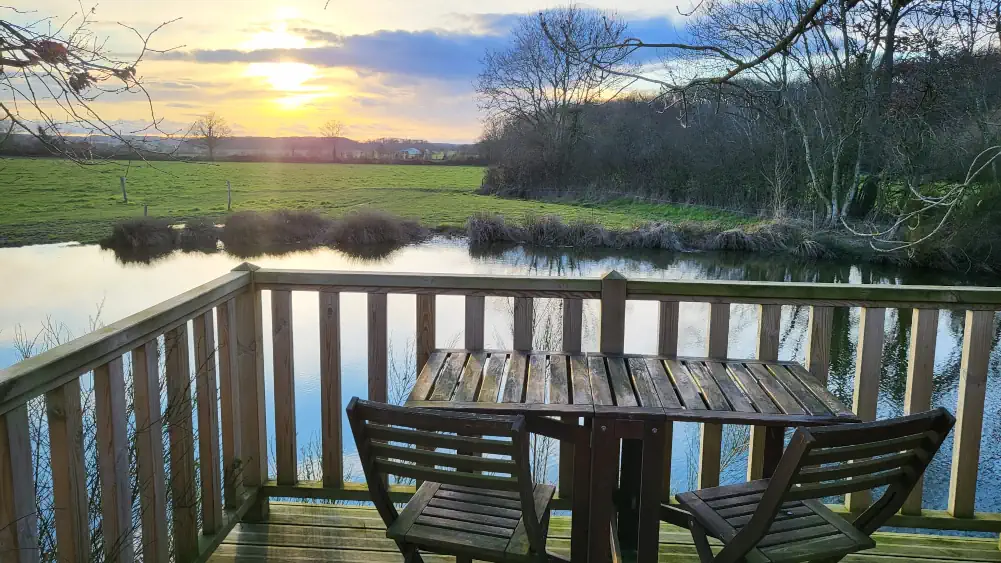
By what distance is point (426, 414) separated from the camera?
1330 millimetres

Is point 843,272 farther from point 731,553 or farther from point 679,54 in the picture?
point 731,553

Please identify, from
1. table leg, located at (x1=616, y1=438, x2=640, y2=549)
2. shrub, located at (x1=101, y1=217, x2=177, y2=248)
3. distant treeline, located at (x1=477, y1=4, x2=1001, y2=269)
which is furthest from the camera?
shrub, located at (x1=101, y1=217, x2=177, y2=248)

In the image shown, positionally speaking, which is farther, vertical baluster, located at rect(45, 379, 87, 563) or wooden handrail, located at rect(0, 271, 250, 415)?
vertical baluster, located at rect(45, 379, 87, 563)

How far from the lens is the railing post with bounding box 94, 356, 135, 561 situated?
1.44 meters

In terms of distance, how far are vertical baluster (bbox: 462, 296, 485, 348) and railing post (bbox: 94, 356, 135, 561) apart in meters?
1.04

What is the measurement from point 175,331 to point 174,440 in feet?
1.02

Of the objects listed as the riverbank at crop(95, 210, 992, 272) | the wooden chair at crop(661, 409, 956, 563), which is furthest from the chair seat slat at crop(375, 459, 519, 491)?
the riverbank at crop(95, 210, 992, 272)

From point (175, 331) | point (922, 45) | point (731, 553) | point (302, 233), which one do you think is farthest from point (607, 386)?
point (302, 233)

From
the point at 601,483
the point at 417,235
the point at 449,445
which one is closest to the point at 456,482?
the point at 449,445

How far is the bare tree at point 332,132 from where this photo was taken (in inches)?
653

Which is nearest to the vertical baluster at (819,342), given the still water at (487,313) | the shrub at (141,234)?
the still water at (487,313)

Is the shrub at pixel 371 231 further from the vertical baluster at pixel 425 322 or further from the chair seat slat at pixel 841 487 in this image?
the chair seat slat at pixel 841 487

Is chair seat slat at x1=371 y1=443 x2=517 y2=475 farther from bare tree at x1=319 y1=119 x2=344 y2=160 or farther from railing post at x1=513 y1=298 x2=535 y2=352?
bare tree at x1=319 y1=119 x2=344 y2=160

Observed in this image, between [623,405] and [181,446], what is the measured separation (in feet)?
4.00
